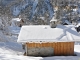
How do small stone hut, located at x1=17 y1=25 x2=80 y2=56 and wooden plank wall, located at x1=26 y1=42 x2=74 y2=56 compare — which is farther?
wooden plank wall, located at x1=26 y1=42 x2=74 y2=56

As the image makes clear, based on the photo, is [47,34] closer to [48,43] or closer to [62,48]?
[48,43]

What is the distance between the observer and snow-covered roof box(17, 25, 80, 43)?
13.4m

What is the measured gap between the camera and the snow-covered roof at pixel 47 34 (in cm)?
1341

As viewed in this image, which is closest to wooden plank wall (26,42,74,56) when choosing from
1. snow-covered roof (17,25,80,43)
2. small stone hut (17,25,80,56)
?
small stone hut (17,25,80,56)

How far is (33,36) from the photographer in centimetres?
1385

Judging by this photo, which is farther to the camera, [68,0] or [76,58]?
[68,0]

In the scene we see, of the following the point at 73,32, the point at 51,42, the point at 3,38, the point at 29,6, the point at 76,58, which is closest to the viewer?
the point at 76,58

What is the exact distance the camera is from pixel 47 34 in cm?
1416

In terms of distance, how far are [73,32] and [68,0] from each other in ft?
168

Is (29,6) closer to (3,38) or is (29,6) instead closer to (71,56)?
(3,38)

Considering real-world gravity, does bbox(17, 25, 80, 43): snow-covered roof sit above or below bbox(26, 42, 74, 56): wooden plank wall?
above

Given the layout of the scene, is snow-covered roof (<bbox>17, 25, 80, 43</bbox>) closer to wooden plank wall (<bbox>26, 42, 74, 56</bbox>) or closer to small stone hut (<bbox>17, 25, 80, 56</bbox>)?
small stone hut (<bbox>17, 25, 80, 56</bbox>)

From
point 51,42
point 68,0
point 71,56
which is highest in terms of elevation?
point 68,0

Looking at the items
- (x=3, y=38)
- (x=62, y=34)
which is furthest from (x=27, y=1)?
(x=62, y=34)
